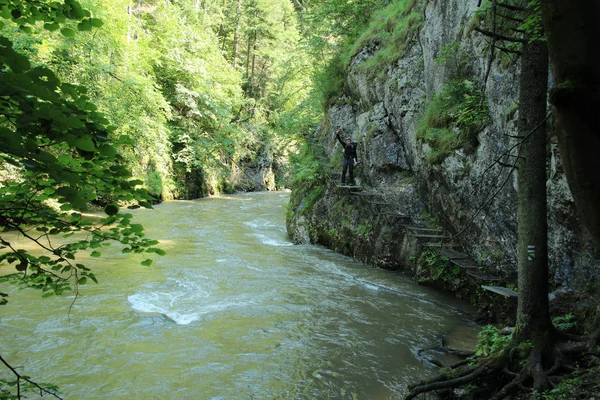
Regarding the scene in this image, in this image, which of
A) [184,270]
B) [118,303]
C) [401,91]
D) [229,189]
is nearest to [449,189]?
[401,91]

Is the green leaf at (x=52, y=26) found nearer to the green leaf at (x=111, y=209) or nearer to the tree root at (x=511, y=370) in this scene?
the green leaf at (x=111, y=209)

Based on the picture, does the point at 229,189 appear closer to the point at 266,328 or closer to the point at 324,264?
the point at 324,264

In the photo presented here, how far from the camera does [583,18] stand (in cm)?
129

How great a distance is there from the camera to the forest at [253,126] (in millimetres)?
1760

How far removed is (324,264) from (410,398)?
7063 mm

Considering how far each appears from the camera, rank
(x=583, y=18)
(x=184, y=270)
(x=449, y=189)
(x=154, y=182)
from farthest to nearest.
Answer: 1. (x=154, y=182)
2. (x=184, y=270)
3. (x=449, y=189)
4. (x=583, y=18)

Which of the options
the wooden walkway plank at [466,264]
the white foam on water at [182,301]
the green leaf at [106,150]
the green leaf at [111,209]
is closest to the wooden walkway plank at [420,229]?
the wooden walkway plank at [466,264]

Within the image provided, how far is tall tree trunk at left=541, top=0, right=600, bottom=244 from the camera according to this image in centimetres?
129

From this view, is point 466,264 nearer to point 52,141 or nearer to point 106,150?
point 106,150

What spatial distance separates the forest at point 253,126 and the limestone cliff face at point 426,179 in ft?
0.39

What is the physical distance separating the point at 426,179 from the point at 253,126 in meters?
27.0

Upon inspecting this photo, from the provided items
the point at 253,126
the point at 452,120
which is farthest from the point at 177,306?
the point at 253,126

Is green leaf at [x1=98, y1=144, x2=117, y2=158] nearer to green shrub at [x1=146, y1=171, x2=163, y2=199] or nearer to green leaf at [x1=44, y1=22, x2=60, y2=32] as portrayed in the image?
green leaf at [x1=44, y1=22, x2=60, y2=32]

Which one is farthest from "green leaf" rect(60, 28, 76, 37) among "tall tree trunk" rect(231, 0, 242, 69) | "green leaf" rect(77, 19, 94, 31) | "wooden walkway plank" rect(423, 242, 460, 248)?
"tall tree trunk" rect(231, 0, 242, 69)
